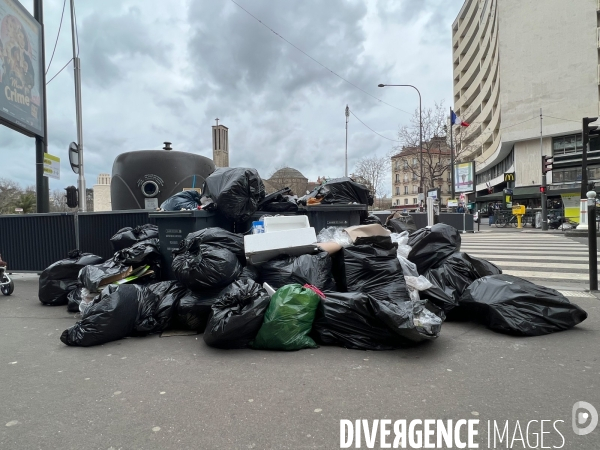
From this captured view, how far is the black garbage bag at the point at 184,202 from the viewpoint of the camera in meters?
5.16

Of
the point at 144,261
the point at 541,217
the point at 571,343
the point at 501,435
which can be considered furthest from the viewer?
the point at 541,217

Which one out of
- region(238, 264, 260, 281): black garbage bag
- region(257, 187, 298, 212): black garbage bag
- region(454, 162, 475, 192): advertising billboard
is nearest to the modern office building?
region(454, 162, 475, 192): advertising billboard

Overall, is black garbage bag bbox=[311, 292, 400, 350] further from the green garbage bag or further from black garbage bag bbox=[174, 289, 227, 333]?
black garbage bag bbox=[174, 289, 227, 333]

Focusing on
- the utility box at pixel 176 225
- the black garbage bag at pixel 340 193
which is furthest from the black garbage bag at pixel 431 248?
the utility box at pixel 176 225

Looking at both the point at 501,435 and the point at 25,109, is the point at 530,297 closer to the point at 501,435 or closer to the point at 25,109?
the point at 501,435

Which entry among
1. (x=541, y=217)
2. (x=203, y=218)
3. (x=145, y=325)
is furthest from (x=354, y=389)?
(x=541, y=217)

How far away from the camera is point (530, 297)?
3521mm

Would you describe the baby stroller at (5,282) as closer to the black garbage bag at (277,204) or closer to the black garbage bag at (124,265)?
the black garbage bag at (124,265)

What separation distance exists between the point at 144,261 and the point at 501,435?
3860 millimetres

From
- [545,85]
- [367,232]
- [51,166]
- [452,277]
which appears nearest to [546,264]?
[452,277]

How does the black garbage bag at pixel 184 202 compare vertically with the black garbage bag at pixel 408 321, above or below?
above

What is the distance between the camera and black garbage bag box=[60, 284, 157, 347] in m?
3.42

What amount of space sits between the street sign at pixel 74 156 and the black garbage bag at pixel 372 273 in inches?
344

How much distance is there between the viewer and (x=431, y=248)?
452 cm
